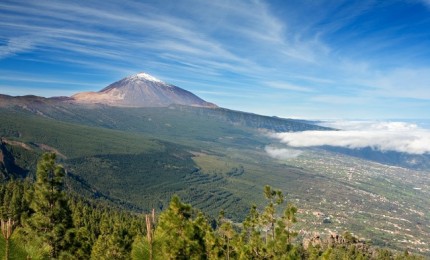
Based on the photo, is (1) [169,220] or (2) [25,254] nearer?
(2) [25,254]

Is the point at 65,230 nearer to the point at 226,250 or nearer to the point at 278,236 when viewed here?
the point at 226,250

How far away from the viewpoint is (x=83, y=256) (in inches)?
2741

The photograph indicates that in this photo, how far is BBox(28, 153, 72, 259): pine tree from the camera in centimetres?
4622

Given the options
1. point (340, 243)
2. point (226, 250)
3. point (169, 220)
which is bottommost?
point (340, 243)

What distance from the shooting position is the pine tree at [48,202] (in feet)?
152

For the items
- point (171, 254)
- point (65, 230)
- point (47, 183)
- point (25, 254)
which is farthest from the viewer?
point (65, 230)

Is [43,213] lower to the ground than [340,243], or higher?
higher

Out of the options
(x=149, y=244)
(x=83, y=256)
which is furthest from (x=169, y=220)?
(x=83, y=256)

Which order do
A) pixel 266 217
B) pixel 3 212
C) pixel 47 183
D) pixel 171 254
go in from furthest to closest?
pixel 3 212, pixel 266 217, pixel 47 183, pixel 171 254

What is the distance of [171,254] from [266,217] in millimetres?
22196

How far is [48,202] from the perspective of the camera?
47000mm

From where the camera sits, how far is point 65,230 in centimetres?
4978

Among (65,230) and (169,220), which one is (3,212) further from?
(169,220)

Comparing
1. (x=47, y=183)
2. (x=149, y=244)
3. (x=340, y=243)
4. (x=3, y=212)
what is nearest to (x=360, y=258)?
(x=340, y=243)
